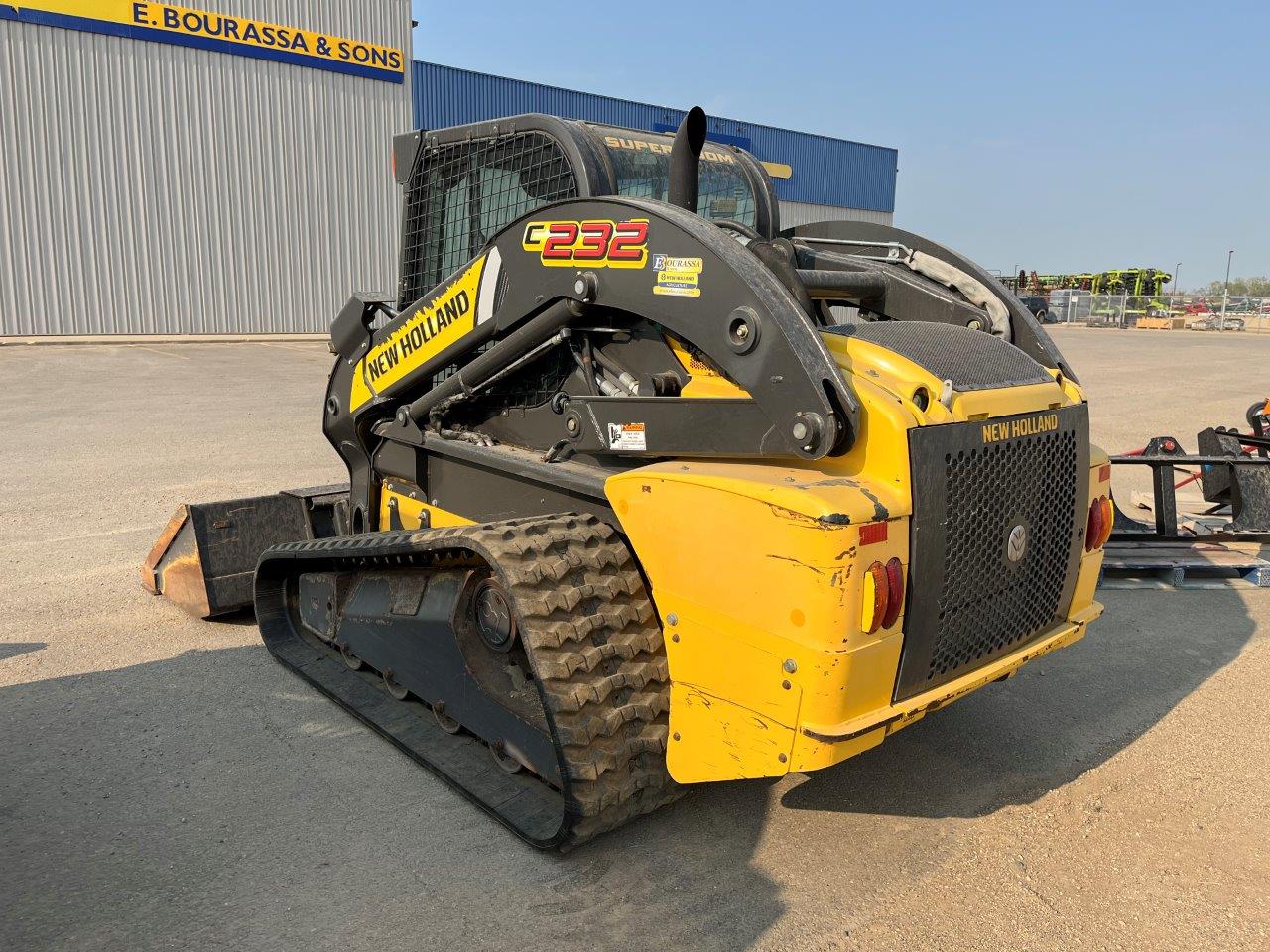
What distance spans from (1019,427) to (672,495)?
113 centimetres

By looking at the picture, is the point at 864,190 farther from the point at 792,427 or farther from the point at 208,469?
the point at 792,427

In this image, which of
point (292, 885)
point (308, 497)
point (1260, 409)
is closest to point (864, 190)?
point (1260, 409)

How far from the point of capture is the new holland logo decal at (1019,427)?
9.88 ft

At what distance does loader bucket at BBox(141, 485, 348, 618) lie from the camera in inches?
200

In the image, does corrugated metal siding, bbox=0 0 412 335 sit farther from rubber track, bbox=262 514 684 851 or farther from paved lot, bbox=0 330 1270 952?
rubber track, bbox=262 514 684 851

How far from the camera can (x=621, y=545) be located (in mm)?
3264

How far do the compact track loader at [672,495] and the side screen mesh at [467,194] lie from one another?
17 mm

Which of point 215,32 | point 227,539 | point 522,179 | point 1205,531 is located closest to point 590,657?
point 522,179

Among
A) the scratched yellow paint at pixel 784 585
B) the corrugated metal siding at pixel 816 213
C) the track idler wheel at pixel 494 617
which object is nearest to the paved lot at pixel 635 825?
the scratched yellow paint at pixel 784 585

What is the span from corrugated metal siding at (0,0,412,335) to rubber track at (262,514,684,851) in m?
18.5

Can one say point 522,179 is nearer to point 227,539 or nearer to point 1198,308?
point 227,539

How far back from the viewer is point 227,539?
5.17 metres

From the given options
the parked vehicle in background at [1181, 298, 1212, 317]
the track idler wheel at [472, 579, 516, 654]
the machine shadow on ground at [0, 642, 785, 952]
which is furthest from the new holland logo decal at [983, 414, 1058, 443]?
the parked vehicle in background at [1181, 298, 1212, 317]

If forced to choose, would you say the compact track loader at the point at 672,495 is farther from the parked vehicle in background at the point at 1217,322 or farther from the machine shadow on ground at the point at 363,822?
the parked vehicle in background at the point at 1217,322
